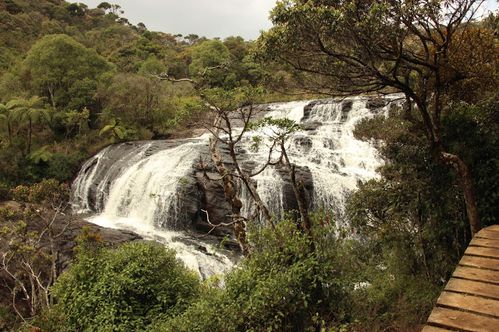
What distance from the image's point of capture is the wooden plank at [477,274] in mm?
3092

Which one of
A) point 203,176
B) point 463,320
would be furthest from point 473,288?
point 203,176

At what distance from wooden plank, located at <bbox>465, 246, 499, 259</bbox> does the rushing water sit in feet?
25.9

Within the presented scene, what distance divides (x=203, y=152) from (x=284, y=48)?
11235 mm

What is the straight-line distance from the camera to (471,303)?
2.73 meters

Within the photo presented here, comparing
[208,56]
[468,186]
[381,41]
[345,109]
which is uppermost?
[208,56]

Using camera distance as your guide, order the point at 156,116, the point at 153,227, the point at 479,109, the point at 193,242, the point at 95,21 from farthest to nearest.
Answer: the point at 95,21
the point at 156,116
the point at 153,227
the point at 193,242
the point at 479,109

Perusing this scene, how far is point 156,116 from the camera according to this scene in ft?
76.3

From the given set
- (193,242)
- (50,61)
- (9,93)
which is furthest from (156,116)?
(193,242)

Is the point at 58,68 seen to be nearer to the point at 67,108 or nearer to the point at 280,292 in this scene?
the point at 67,108

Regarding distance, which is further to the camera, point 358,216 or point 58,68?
point 58,68

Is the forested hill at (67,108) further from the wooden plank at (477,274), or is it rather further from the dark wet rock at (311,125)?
the wooden plank at (477,274)

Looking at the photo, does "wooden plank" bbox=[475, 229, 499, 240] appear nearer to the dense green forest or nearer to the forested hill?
the dense green forest

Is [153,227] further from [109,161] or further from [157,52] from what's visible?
[157,52]

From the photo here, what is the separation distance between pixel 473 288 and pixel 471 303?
254mm
